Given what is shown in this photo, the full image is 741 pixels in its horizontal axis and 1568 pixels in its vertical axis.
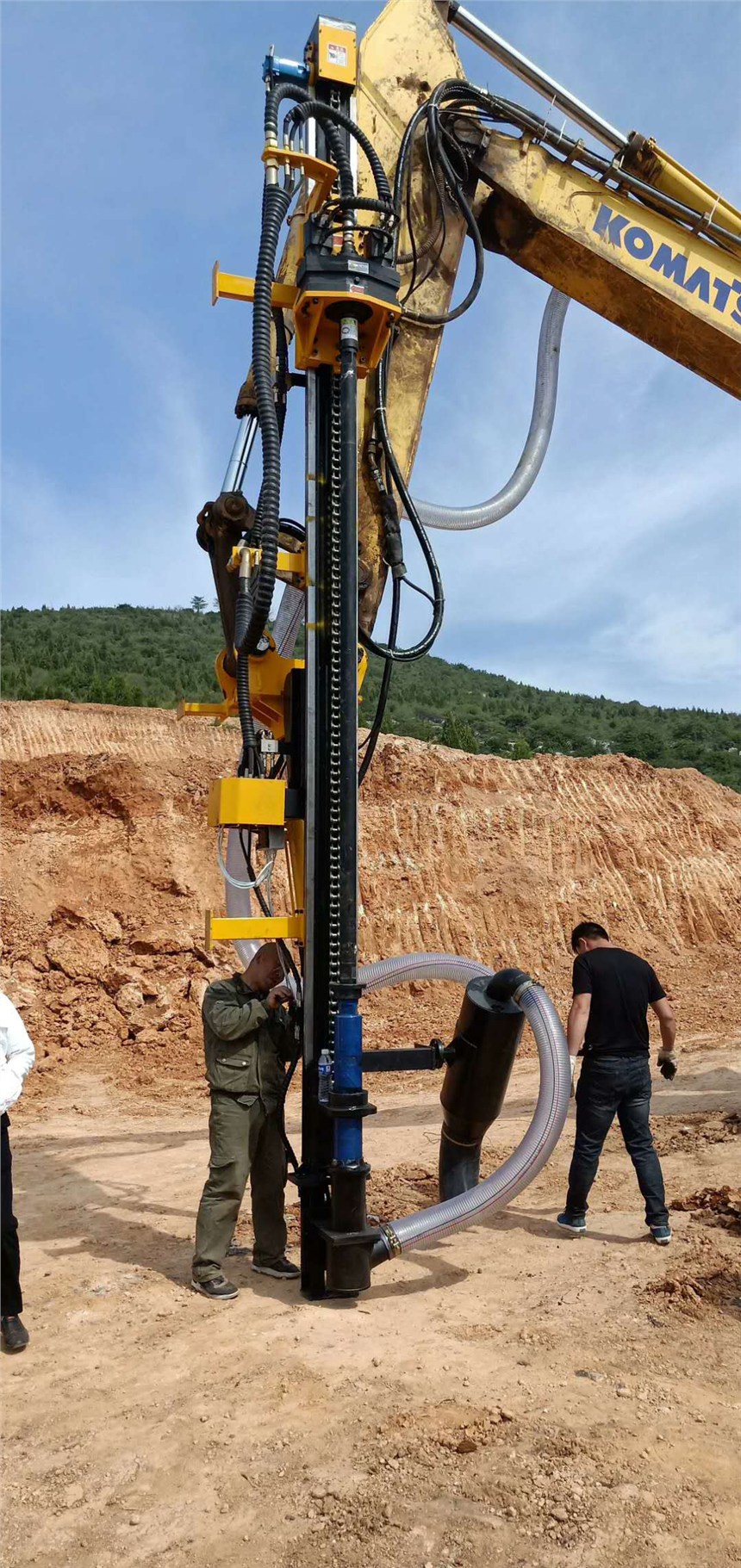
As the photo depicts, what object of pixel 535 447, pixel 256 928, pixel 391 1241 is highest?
pixel 535 447

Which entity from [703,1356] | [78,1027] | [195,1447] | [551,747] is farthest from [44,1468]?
[551,747]

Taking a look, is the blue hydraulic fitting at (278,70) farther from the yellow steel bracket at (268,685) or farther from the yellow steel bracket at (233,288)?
the yellow steel bracket at (268,685)

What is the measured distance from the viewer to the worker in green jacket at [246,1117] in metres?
4.96

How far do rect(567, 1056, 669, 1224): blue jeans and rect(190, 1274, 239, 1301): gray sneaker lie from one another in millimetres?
1971

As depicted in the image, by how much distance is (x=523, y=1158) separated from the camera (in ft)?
16.4

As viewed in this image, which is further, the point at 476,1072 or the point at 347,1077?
the point at 476,1072

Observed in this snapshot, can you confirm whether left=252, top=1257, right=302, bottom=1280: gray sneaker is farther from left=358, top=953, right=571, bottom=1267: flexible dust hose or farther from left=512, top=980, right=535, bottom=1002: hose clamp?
left=512, top=980, right=535, bottom=1002: hose clamp

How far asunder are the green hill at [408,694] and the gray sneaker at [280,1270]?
1823 centimetres

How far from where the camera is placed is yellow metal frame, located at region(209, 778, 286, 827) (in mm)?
4797

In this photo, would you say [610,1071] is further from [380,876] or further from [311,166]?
[380,876]

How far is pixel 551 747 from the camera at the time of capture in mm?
34625

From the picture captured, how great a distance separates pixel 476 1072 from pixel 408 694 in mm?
37187

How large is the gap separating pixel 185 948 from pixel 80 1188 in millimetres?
5680

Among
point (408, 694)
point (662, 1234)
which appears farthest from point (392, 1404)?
point (408, 694)
